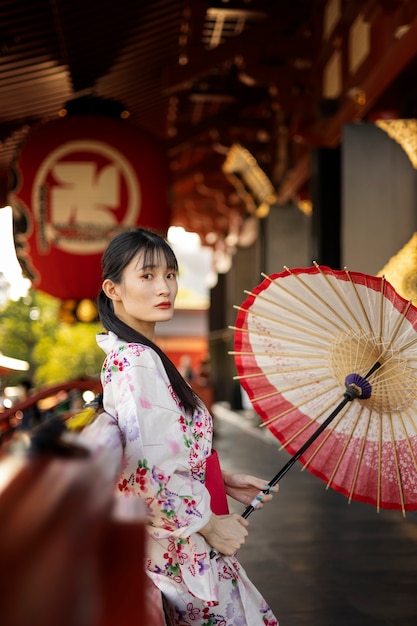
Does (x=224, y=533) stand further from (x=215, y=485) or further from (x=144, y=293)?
(x=144, y=293)

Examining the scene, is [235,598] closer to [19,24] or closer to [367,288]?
[367,288]

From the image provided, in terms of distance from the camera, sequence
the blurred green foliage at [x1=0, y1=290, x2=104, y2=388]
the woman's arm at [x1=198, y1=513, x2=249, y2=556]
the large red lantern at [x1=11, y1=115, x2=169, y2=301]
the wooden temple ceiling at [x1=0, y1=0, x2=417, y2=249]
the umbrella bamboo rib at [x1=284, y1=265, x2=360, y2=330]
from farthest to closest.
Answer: the blurred green foliage at [x1=0, y1=290, x2=104, y2=388]
the large red lantern at [x1=11, y1=115, x2=169, y2=301]
the wooden temple ceiling at [x1=0, y1=0, x2=417, y2=249]
the umbrella bamboo rib at [x1=284, y1=265, x2=360, y2=330]
the woman's arm at [x1=198, y1=513, x2=249, y2=556]

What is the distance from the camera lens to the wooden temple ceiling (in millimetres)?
6039

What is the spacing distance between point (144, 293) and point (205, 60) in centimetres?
726

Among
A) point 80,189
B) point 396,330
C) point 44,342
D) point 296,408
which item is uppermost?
point 80,189

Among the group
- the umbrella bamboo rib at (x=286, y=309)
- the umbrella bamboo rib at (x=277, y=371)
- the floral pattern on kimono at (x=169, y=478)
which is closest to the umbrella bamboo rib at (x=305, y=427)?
the umbrella bamboo rib at (x=277, y=371)

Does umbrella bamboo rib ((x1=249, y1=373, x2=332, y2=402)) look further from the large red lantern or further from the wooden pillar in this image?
the wooden pillar

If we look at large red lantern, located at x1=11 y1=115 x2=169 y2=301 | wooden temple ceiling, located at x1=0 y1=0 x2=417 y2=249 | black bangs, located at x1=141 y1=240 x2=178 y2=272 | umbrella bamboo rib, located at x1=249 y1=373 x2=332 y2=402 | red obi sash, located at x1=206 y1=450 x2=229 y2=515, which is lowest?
red obi sash, located at x1=206 y1=450 x2=229 y2=515

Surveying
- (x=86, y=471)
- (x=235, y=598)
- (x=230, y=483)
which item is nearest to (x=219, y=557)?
(x=235, y=598)

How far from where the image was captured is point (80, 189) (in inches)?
274

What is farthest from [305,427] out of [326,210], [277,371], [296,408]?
[326,210]

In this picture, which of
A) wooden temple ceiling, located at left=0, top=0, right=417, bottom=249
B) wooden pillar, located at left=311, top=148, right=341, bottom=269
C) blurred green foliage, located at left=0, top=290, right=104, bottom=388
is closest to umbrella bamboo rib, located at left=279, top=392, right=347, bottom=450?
wooden temple ceiling, located at left=0, top=0, right=417, bottom=249

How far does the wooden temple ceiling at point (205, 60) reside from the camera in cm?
604

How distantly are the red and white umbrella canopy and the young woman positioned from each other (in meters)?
0.46
